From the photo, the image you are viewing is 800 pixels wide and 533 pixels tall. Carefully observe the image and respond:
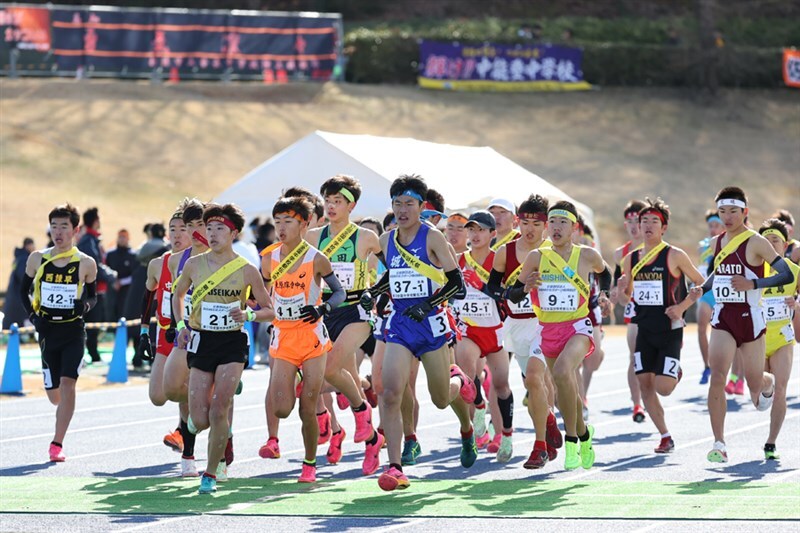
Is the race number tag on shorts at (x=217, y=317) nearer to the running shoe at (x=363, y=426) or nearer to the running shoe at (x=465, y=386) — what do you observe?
the running shoe at (x=363, y=426)

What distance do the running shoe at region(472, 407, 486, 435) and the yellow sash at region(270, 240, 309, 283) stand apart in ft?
9.15

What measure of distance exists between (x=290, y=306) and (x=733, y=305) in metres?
3.71

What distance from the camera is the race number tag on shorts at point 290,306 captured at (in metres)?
11.3

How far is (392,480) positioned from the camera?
10.3 m

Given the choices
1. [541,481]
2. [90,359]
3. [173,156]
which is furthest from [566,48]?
[541,481]

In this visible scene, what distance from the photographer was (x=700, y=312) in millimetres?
18734

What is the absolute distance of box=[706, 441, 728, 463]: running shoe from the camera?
12109mm

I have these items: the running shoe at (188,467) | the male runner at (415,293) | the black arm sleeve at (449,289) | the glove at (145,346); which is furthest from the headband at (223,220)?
the running shoe at (188,467)

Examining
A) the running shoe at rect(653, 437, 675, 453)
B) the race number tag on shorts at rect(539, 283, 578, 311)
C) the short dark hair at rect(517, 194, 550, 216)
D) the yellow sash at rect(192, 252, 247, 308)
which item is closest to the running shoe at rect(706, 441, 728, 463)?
the running shoe at rect(653, 437, 675, 453)

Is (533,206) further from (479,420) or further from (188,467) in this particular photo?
(188,467)

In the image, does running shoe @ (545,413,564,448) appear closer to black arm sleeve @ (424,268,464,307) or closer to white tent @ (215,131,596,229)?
black arm sleeve @ (424,268,464,307)

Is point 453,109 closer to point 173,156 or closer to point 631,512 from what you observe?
point 173,156

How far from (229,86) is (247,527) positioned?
127 feet

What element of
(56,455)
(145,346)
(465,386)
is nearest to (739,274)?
(465,386)
